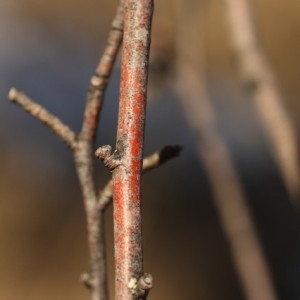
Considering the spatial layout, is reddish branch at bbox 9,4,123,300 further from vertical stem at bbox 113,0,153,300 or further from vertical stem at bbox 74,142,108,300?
vertical stem at bbox 113,0,153,300

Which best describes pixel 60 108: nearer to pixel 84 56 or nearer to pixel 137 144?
pixel 84 56

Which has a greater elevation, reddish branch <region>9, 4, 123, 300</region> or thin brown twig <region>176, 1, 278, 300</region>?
thin brown twig <region>176, 1, 278, 300</region>

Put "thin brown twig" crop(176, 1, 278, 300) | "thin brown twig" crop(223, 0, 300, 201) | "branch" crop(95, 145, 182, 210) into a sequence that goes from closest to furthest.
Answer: "branch" crop(95, 145, 182, 210) → "thin brown twig" crop(223, 0, 300, 201) → "thin brown twig" crop(176, 1, 278, 300)

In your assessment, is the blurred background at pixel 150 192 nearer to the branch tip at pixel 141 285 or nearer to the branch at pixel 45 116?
the branch at pixel 45 116

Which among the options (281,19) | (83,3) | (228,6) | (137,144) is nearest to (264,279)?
(228,6)

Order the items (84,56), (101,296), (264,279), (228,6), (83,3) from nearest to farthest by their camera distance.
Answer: (101,296) < (228,6) < (264,279) < (84,56) < (83,3)

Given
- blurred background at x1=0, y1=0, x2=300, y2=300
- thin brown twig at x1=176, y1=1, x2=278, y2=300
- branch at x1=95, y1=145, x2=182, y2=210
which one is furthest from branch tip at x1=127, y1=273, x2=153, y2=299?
blurred background at x1=0, y1=0, x2=300, y2=300

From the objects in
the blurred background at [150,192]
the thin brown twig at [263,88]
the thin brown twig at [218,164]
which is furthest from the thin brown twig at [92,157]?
the blurred background at [150,192]

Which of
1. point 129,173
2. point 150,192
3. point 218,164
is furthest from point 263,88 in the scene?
point 150,192
